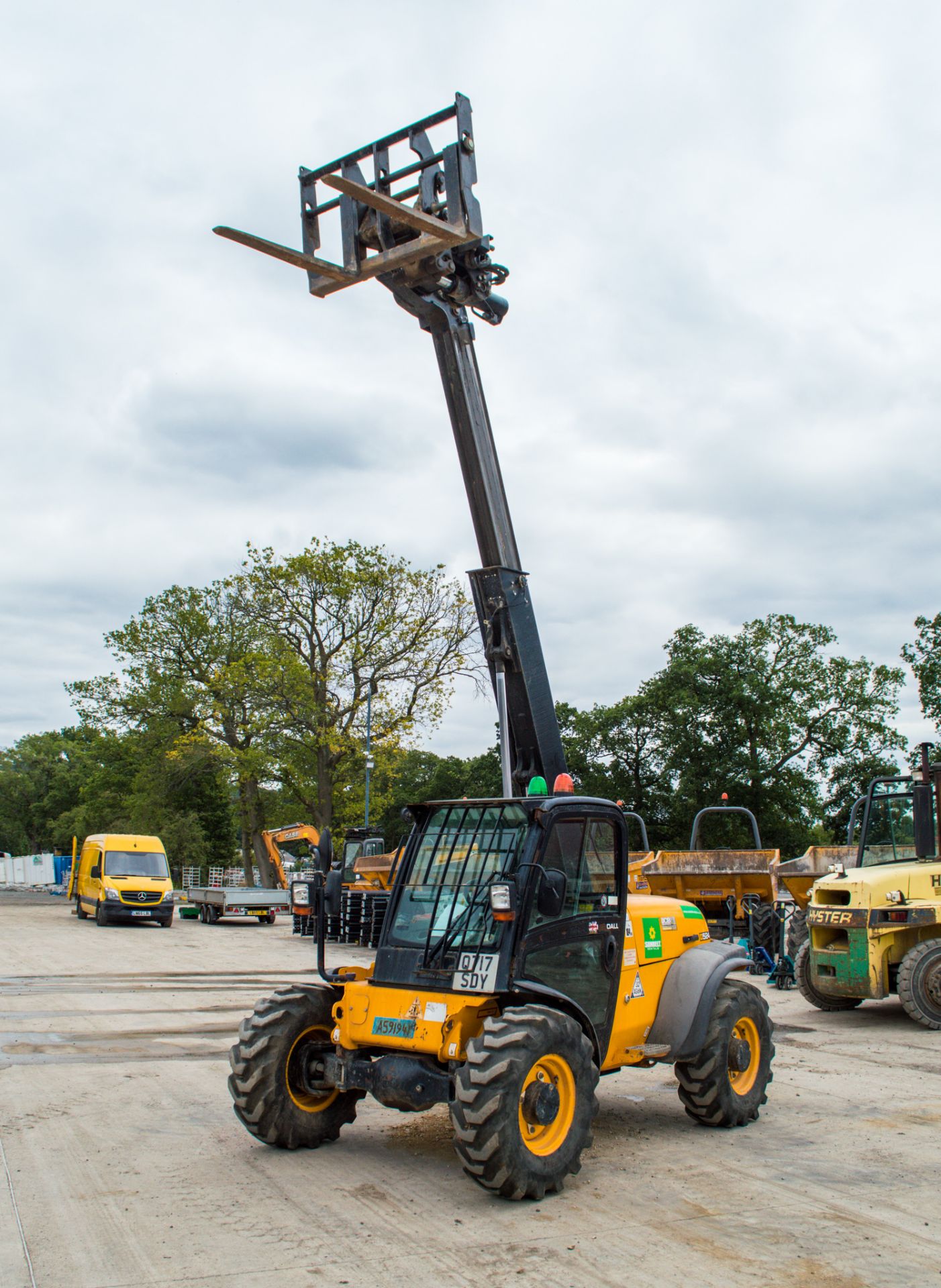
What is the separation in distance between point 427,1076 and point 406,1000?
44cm

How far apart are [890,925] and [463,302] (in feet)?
25.3

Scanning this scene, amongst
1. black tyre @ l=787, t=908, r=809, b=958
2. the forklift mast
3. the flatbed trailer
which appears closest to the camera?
the forklift mast

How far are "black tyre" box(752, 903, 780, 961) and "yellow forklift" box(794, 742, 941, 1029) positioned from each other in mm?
4931

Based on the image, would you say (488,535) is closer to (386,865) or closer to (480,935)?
(480,935)

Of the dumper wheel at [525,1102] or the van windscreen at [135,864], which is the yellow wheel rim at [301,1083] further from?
Answer: the van windscreen at [135,864]

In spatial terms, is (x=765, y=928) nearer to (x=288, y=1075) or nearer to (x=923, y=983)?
(x=923, y=983)

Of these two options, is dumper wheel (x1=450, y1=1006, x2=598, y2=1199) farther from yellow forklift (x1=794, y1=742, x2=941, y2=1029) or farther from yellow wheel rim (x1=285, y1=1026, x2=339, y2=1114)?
yellow forklift (x1=794, y1=742, x2=941, y2=1029)

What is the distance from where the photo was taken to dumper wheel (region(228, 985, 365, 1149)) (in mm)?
6508

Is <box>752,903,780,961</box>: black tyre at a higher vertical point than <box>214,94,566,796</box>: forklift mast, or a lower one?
lower

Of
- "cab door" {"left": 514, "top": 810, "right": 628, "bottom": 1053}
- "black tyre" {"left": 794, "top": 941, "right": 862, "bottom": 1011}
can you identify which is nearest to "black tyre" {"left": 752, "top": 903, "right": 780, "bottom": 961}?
"black tyre" {"left": 794, "top": 941, "right": 862, "bottom": 1011}

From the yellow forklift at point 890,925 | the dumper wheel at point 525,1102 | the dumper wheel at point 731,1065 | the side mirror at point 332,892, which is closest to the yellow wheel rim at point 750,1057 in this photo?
the dumper wheel at point 731,1065

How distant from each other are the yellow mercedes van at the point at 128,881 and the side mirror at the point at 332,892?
83.3ft

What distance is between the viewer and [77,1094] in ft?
27.5

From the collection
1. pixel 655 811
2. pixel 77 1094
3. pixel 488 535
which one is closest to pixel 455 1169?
pixel 77 1094
